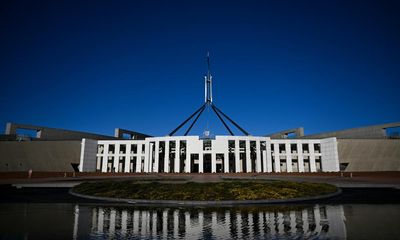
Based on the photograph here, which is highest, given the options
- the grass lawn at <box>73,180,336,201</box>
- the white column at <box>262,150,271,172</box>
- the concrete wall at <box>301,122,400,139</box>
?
the concrete wall at <box>301,122,400,139</box>

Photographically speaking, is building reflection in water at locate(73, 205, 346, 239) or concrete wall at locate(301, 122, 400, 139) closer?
building reflection in water at locate(73, 205, 346, 239)

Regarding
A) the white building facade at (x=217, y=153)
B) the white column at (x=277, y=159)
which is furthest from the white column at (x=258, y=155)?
the white column at (x=277, y=159)

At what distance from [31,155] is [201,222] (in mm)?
54820

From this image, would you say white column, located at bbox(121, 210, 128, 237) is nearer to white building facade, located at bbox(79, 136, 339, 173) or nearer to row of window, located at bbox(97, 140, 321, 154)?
white building facade, located at bbox(79, 136, 339, 173)

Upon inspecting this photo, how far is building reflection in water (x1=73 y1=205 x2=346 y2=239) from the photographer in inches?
282

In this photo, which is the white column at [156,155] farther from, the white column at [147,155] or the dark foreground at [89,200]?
the dark foreground at [89,200]

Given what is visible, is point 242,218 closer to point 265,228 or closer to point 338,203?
point 265,228

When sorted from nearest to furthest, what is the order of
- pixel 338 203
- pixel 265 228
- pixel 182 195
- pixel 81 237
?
1. pixel 81 237
2. pixel 265 228
3. pixel 338 203
4. pixel 182 195

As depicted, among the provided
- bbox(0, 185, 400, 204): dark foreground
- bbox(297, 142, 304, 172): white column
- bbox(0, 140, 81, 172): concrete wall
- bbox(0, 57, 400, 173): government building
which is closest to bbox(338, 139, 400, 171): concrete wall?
bbox(0, 57, 400, 173): government building

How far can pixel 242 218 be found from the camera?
9.30 m

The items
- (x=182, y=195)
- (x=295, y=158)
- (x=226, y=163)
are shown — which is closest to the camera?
(x=182, y=195)

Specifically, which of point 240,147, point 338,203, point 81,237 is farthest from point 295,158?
point 81,237

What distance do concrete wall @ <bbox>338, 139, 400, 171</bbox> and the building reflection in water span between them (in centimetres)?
4520

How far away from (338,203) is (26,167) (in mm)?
56965
